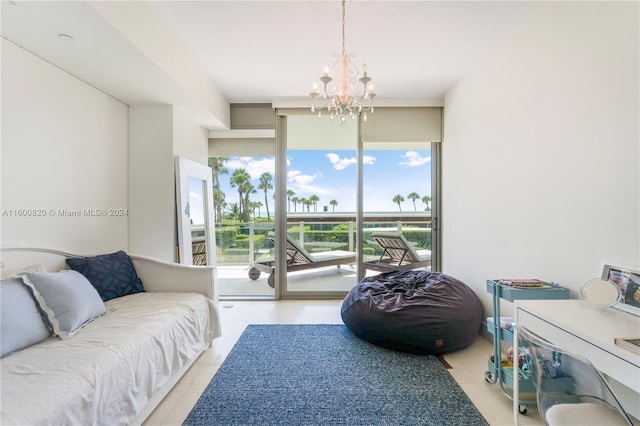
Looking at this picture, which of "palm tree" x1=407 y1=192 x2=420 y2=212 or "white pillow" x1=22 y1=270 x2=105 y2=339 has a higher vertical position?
"palm tree" x1=407 y1=192 x2=420 y2=212

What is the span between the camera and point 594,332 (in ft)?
3.86

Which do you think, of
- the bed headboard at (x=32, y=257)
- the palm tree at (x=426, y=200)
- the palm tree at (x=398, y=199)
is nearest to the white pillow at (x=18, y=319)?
the bed headboard at (x=32, y=257)

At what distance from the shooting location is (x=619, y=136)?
1460 mm

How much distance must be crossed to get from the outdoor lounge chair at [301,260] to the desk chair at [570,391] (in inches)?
117

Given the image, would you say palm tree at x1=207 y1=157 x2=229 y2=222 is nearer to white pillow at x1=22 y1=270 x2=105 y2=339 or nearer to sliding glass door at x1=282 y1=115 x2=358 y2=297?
sliding glass door at x1=282 y1=115 x2=358 y2=297

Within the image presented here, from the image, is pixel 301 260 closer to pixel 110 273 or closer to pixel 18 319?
pixel 110 273

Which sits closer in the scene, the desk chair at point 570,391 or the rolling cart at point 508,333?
the desk chair at point 570,391

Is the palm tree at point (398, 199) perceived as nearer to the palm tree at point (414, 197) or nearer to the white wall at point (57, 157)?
the palm tree at point (414, 197)

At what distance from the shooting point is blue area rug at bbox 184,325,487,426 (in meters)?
1.63

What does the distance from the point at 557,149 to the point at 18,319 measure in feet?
10.8

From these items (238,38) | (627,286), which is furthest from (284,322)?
(238,38)

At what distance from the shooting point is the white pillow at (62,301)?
1.56 metres

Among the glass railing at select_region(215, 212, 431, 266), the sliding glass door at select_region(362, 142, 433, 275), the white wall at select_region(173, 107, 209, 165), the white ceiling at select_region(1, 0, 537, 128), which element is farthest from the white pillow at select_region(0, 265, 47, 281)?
the sliding glass door at select_region(362, 142, 433, 275)

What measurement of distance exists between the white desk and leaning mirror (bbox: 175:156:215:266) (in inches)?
120
